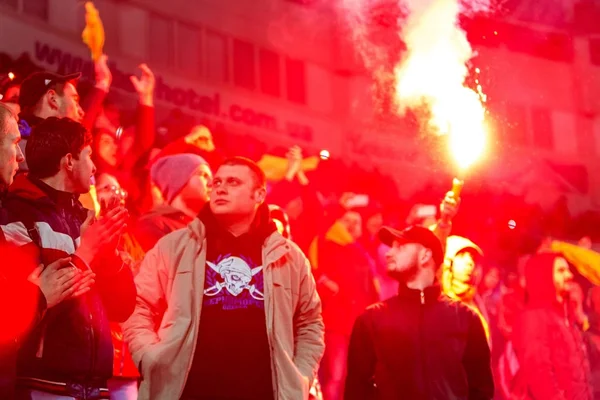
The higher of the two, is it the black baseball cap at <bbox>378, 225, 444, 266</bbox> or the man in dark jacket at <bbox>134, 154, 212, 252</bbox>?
the man in dark jacket at <bbox>134, 154, 212, 252</bbox>

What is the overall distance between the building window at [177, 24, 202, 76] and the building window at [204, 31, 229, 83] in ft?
0.18

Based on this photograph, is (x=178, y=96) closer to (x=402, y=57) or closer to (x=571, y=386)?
(x=402, y=57)

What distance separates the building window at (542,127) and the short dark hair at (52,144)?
12.6ft

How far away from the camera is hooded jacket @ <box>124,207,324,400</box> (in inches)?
139

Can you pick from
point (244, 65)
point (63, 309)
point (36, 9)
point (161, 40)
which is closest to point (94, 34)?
point (36, 9)

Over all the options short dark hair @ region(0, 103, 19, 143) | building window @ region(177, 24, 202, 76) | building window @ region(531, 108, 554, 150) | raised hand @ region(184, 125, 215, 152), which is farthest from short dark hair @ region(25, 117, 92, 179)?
building window @ region(531, 108, 554, 150)

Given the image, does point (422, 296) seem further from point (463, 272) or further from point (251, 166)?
point (251, 166)

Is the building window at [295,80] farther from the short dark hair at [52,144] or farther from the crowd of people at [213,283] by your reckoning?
the short dark hair at [52,144]

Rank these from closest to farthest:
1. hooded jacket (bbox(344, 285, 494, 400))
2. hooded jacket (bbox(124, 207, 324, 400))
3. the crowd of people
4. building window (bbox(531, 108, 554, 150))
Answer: the crowd of people < hooded jacket (bbox(124, 207, 324, 400)) < hooded jacket (bbox(344, 285, 494, 400)) < building window (bbox(531, 108, 554, 150))

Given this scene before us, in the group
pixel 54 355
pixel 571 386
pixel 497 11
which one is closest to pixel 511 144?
pixel 497 11

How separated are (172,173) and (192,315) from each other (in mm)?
880

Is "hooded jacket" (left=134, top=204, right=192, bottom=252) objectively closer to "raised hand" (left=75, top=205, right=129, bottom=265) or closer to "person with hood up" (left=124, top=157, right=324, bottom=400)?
"person with hood up" (left=124, top=157, right=324, bottom=400)

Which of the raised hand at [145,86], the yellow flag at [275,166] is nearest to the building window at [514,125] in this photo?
the yellow flag at [275,166]

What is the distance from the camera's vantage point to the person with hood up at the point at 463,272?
4.94m
